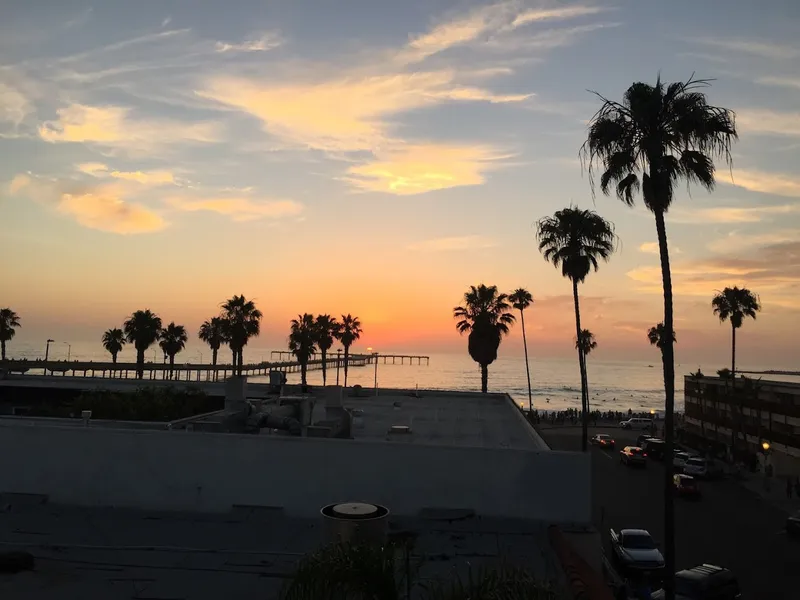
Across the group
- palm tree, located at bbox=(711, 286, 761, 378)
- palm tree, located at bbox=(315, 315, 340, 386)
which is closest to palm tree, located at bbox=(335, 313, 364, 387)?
palm tree, located at bbox=(315, 315, 340, 386)

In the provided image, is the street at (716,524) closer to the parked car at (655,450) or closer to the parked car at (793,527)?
the parked car at (793,527)

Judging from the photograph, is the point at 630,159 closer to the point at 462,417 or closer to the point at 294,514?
the point at 462,417

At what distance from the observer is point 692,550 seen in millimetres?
26016

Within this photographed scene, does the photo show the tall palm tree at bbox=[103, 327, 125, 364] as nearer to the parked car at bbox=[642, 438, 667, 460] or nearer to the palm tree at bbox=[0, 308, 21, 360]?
the palm tree at bbox=[0, 308, 21, 360]

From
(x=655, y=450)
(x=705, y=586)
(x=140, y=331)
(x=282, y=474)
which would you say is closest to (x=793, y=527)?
(x=705, y=586)

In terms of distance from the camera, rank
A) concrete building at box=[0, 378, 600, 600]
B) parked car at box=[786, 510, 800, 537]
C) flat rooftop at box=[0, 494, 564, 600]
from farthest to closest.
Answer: parked car at box=[786, 510, 800, 537] < concrete building at box=[0, 378, 600, 600] < flat rooftop at box=[0, 494, 564, 600]

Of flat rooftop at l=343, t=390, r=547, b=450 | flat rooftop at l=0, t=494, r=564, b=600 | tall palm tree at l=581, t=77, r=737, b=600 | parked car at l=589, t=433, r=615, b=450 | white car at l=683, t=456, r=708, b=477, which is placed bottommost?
parked car at l=589, t=433, r=615, b=450

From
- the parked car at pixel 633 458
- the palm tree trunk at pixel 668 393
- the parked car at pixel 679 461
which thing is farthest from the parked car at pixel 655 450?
the palm tree trunk at pixel 668 393

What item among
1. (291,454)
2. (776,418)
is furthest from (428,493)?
(776,418)

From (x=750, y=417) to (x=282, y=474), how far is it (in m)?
54.5

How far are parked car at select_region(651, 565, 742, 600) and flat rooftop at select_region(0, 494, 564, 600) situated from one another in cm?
1026

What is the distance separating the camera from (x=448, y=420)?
23.3m

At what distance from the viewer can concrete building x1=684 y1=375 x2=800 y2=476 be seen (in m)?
47.3

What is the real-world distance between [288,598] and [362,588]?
601mm
